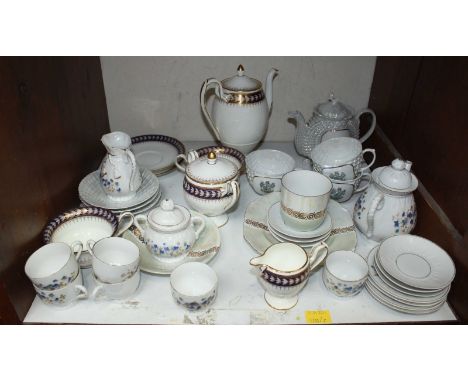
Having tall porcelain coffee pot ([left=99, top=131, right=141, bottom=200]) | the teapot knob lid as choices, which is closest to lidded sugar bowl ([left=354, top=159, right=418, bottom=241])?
the teapot knob lid

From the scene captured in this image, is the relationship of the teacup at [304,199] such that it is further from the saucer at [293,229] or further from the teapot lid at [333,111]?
the teapot lid at [333,111]

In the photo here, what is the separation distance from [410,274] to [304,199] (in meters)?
0.29

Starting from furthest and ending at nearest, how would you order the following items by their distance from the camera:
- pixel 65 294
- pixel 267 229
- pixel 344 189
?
pixel 344 189
pixel 267 229
pixel 65 294

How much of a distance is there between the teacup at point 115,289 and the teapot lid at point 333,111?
2.44 ft

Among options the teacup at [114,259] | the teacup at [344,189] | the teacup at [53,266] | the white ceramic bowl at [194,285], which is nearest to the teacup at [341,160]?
the teacup at [344,189]

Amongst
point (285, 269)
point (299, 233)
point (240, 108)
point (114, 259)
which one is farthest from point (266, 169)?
point (114, 259)

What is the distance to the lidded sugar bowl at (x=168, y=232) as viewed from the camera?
98cm

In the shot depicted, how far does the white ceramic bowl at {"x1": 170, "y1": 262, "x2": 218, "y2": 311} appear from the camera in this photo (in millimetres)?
899

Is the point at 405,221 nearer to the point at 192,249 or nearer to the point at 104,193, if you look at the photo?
the point at 192,249

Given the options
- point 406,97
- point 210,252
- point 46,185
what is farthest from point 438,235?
point 46,185

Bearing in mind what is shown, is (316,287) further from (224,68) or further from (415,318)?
(224,68)

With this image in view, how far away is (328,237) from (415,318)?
0.27 metres

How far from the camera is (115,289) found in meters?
0.93

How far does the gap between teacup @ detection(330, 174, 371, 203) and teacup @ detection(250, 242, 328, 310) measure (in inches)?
9.9
